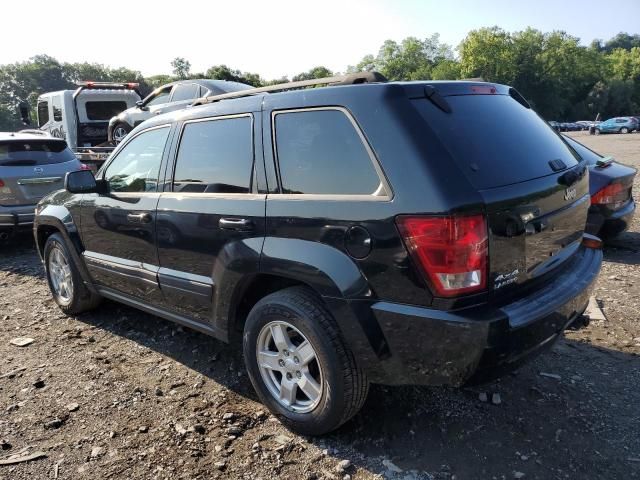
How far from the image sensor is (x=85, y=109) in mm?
12766

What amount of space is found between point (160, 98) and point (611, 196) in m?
8.82

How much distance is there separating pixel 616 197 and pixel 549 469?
4080mm

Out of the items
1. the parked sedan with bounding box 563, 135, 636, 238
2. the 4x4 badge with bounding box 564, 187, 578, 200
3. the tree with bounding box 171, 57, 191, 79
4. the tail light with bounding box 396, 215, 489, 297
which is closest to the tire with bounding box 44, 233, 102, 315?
the tail light with bounding box 396, 215, 489, 297

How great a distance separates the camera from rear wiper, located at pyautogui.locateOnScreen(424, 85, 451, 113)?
2.43m

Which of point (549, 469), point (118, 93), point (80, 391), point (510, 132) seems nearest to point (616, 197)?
point (510, 132)

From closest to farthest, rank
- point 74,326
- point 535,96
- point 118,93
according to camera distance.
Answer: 1. point 74,326
2. point 118,93
3. point 535,96

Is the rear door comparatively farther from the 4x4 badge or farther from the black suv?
the 4x4 badge

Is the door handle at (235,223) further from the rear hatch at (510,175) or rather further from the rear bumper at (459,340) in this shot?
the rear hatch at (510,175)

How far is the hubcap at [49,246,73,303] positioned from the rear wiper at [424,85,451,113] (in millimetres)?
3678

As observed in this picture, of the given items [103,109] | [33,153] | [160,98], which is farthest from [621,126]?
[33,153]

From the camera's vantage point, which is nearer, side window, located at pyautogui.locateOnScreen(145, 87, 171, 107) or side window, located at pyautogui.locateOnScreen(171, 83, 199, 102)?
side window, located at pyautogui.locateOnScreen(171, 83, 199, 102)

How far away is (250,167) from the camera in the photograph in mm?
2906

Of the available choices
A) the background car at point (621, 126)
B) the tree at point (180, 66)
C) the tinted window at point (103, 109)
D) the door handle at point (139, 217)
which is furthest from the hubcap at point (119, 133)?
the tree at point (180, 66)

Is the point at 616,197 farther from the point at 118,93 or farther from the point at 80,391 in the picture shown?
the point at 118,93
